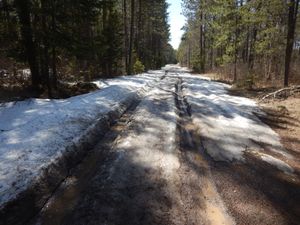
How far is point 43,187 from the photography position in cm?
366

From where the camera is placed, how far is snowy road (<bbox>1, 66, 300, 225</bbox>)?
318 cm

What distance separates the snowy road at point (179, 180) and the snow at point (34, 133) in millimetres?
526

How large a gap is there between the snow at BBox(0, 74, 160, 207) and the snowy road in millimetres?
526

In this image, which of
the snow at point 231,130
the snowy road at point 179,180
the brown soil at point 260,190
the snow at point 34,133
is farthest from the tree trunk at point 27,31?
the brown soil at point 260,190

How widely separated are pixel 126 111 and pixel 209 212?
5.75m

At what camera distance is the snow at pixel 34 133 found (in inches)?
143

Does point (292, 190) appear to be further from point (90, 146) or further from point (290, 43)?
point (290, 43)

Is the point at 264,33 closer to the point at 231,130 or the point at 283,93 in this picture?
the point at 283,93

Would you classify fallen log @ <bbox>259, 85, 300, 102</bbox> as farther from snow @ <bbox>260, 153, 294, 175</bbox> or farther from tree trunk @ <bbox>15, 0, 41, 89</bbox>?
tree trunk @ <bbox>15, 0, 41, 89</bbox>

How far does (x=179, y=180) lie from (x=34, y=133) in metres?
3.28

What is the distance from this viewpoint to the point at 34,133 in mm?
5176

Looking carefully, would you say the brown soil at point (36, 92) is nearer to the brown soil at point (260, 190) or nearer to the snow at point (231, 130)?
the snow at point (231, 130)

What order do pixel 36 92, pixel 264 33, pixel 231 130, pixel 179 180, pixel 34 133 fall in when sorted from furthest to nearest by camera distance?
pixel 264 33, pixel 36 92, pixel 231 130, pixel 34 133, pixel 179 180

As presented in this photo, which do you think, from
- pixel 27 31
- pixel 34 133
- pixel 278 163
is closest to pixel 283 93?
pixel 278 163
